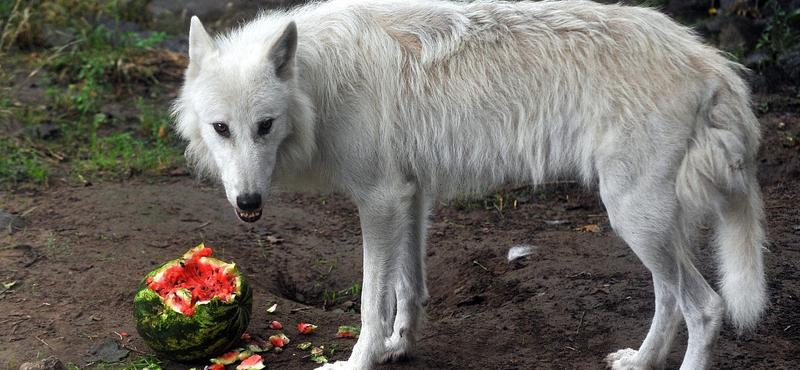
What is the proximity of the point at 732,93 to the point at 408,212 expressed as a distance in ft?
5.34

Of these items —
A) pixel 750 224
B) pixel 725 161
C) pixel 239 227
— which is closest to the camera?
pixel 725 161

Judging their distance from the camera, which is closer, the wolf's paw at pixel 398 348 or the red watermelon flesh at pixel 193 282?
the red watermelon flesh at pixel 193 282

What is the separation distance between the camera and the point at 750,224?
384 cm

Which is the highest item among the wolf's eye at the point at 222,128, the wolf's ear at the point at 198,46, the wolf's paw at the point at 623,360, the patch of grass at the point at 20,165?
the wolf's ear at the point at 198,46

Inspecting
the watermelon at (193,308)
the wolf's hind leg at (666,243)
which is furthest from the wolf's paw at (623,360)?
the watermelon at (193,308)

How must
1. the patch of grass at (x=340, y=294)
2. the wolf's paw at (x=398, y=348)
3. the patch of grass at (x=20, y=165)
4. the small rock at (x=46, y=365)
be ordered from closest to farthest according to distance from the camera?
the small rock at (x=46, y=365) < the wolf's paw at (x=398, y=348) < the patch of grass at (x=340, y=294) < the patch of grass at (x=20, y=165)

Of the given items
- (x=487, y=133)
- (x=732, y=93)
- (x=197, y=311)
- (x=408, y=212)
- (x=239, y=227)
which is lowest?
(x=239, y=227)

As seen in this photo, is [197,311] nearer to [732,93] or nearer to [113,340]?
[113,340]

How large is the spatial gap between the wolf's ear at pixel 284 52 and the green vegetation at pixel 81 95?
3.33 m

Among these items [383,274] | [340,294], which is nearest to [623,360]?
[383,274]

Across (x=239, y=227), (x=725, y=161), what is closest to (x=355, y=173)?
(x=725, y=161)

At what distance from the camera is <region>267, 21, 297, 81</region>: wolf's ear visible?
368 centimetres

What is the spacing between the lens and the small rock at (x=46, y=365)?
12.7 ft

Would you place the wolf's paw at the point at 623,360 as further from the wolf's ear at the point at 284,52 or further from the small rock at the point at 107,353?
the small rock at the point at 107,353
